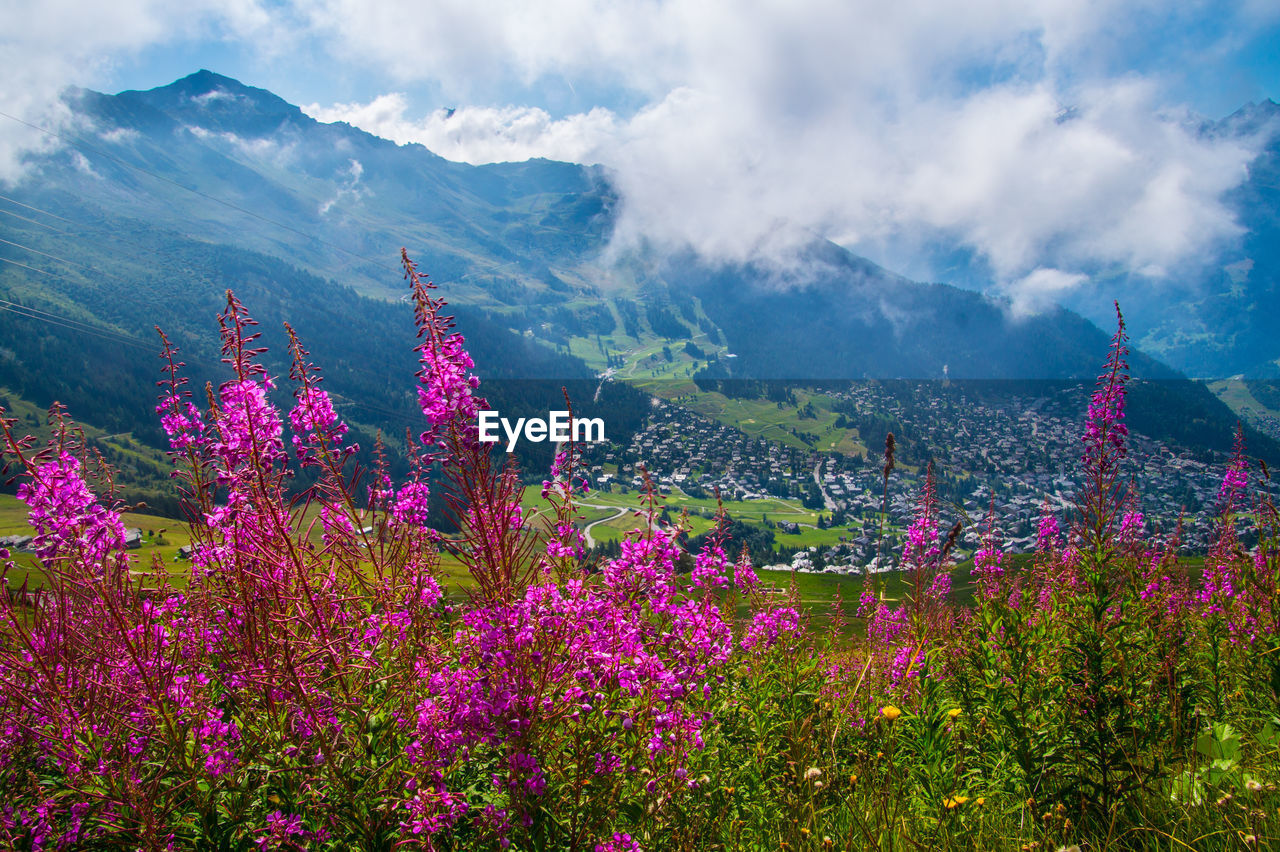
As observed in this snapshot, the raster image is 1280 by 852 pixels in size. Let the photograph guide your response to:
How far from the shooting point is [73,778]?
3996 mm

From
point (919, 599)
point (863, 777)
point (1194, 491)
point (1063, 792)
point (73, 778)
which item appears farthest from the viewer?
point (1194, 491)

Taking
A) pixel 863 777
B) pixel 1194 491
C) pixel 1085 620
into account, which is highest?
pixel 1085 620

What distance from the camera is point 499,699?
3.67 m

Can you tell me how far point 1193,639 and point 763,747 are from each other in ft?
17.4

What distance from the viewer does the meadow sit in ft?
12.3

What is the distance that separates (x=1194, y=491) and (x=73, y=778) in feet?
696

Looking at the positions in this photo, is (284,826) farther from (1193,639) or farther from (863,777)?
(1193,639)

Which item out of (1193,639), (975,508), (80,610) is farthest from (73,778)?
(975,508)

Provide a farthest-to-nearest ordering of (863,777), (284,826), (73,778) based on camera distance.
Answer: (863,777) → (73,778) → (284,826)

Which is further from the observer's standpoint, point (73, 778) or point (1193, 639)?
point (1193, 639)

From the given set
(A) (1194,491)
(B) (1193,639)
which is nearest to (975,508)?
(A) (1194,491)

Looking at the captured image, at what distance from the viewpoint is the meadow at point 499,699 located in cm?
376

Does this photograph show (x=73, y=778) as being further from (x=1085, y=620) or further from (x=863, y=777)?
(x=1085, y=620)

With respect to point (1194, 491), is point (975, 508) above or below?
below
